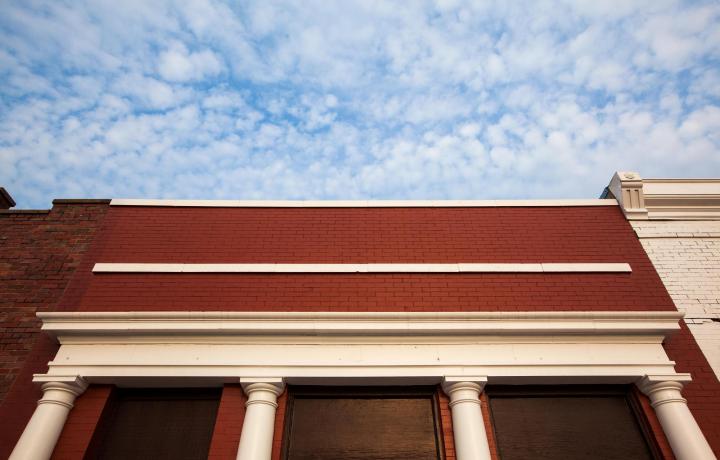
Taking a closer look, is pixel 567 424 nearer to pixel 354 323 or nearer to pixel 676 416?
pixel 676 416

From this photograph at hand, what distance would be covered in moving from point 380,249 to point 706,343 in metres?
4.85

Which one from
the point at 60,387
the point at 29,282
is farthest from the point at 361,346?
the point at 29,282

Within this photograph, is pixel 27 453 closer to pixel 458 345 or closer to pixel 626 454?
pixel 458 345

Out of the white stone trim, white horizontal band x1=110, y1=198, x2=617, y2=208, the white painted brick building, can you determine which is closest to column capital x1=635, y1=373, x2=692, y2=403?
the white stone trim

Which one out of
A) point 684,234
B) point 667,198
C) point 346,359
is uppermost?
point 667,198

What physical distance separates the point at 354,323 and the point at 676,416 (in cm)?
405

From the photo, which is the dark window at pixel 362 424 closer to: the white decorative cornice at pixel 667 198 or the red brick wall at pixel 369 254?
the red brick wall at pixel 369 254

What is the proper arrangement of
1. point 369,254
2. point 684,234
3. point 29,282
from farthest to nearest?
point 684,234, point 369,254, point 29,282

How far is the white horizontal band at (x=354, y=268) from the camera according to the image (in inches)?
273

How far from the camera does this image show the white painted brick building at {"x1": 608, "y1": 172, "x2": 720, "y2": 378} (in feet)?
22.0

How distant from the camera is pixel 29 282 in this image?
6.86 metres

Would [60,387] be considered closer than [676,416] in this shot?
A: No

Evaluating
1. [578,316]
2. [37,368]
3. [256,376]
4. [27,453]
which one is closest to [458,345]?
[578,316]

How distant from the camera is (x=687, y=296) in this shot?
6.84 metres
